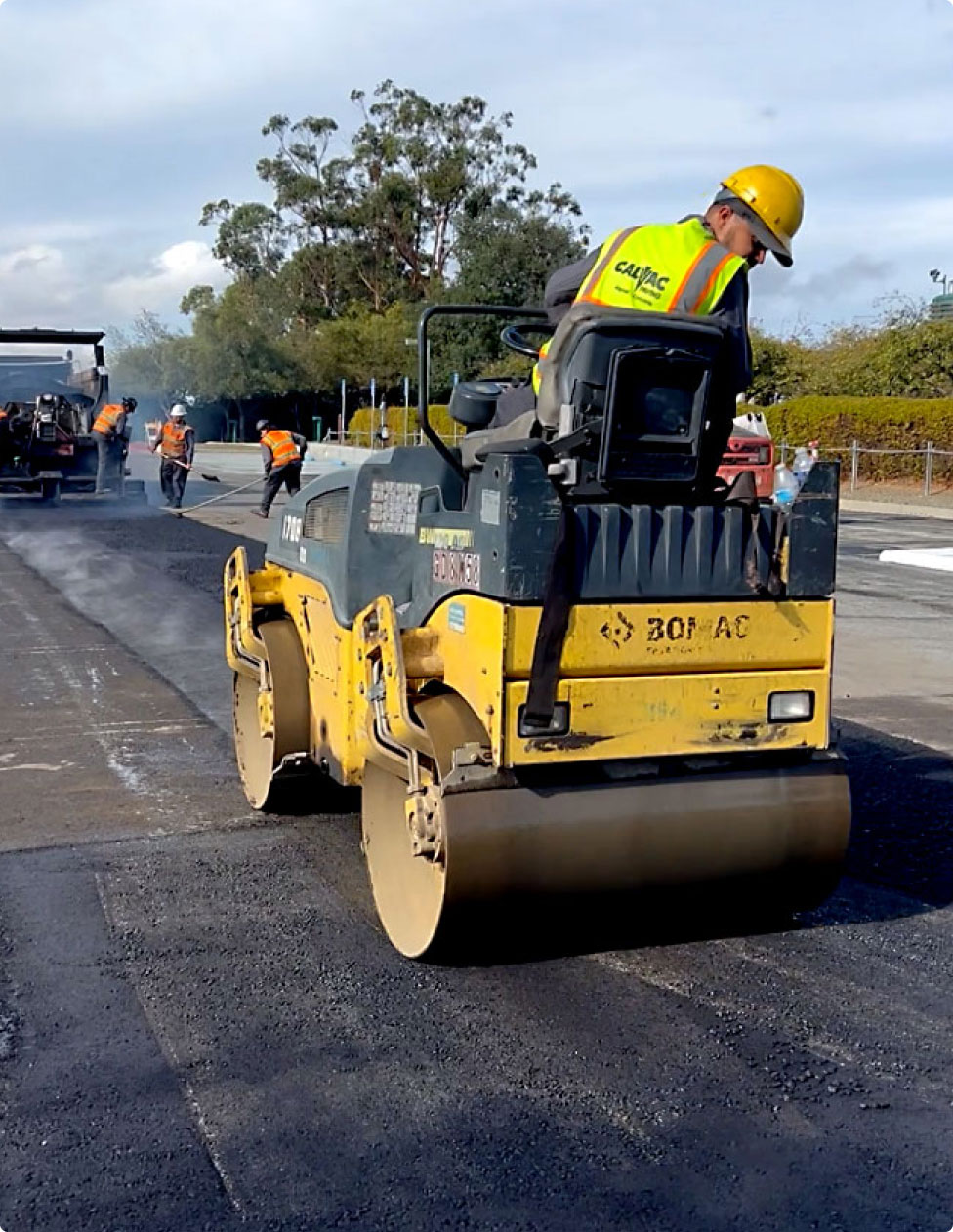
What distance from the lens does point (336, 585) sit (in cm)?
500

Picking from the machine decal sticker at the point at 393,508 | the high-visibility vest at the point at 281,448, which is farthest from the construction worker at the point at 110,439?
the machine decal sticker at the point at 393,508

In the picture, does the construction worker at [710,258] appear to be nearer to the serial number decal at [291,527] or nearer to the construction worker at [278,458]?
the serial number decal at [291,527]

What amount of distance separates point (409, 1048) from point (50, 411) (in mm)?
20973

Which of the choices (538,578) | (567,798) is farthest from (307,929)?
(538,578)

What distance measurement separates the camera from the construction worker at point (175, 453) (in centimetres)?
2256

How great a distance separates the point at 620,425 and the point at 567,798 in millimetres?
1054

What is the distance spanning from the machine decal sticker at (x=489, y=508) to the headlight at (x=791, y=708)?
979mm

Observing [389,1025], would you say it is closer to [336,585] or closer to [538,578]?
[538,578]

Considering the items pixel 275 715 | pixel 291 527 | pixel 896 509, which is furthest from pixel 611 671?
pixel 896 509

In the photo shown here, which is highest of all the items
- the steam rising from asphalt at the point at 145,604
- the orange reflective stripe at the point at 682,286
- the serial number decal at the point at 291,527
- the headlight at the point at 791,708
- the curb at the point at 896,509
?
the orange reflective stripe at the point at 682,286

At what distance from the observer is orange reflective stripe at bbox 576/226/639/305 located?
4.21 m

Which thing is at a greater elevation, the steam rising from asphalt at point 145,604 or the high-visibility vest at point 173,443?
the high-visibility vest at point 173,443

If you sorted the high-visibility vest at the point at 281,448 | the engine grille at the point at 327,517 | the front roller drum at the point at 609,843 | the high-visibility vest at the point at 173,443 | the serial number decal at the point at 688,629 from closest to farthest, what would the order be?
the front roller drum at the point at 609,843 → the serial number decal at the point at 688,629 → the engine grille at the point at 327,517 → the high-visibility vest at the point at 281,448 → the high-visibility vest at the point at 173,443

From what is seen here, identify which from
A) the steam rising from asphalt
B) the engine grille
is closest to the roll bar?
the engine grille
